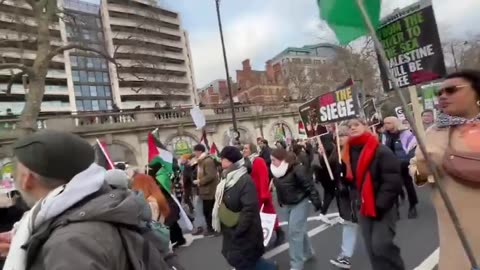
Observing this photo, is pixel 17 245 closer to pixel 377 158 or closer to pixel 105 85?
pixel 377 158

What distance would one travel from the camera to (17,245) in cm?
156

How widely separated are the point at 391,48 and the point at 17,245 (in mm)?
2857

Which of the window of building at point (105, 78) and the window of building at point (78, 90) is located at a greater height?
the window of building at point (105, 78)

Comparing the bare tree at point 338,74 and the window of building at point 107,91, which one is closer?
the bare tree at point 338,74

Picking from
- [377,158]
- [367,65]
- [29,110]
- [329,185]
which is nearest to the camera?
[377,158]

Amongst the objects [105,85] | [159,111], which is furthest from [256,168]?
[105,85]

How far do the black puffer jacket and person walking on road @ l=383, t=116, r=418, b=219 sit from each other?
106 inches

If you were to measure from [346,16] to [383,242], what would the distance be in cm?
224

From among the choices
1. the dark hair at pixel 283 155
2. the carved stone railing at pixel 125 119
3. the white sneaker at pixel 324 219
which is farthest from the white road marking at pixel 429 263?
the carved stone railing at pixel 125 119

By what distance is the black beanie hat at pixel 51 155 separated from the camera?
167 cm

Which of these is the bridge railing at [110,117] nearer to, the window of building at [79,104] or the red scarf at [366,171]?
the red scarf at [366,171]

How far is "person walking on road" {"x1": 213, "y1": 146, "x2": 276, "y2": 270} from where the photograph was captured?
4.41 meters

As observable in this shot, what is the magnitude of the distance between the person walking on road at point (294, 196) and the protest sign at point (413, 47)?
2.26 m

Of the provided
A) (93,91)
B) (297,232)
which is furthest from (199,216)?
(93,91)
